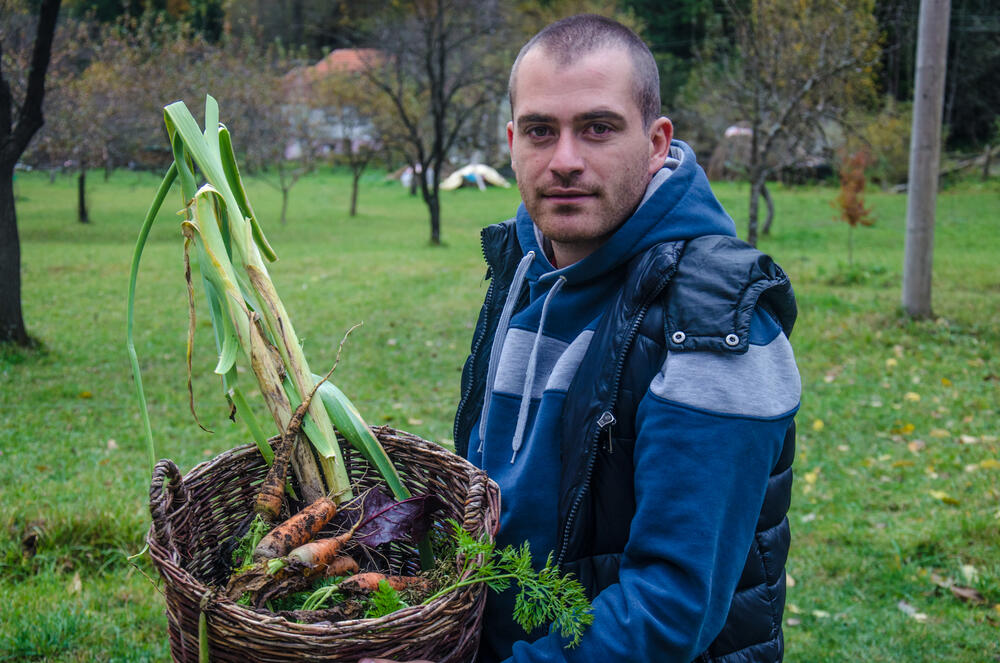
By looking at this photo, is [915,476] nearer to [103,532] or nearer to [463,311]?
[103,532]

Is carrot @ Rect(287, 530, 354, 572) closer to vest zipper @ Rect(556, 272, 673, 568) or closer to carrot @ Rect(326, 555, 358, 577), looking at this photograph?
carrot @ Rect(326, 555, 358, 577)

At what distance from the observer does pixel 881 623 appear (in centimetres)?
380

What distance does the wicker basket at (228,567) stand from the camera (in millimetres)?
1260

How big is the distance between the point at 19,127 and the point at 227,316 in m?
7.52

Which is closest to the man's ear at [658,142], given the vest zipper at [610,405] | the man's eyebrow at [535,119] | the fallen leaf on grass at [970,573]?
the man's eyebrow at [535,119]

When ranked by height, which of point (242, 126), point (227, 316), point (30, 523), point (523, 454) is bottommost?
point (30, 523)

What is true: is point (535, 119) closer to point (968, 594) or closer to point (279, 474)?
point (279, 474)

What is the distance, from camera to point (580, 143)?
1.68 m

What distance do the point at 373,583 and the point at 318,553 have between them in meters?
0.11

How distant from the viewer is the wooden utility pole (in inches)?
329

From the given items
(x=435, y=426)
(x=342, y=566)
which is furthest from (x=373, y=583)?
(x=435, y=426)

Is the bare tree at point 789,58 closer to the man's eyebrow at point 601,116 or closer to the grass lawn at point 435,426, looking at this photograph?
the grass lawn at point 435,426

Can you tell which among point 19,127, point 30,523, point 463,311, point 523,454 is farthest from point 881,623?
point 19,127

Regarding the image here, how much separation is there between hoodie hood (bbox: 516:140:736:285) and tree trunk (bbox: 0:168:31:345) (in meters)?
7.94
